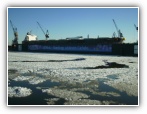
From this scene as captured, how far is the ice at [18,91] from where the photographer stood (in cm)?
402

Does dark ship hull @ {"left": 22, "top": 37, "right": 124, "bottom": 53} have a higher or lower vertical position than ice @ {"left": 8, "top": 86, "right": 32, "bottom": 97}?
higher

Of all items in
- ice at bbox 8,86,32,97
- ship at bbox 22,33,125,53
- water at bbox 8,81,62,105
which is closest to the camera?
water at bbox 8,81,62,105

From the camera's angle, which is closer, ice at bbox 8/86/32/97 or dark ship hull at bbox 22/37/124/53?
ice at bbox 8/86/32/97

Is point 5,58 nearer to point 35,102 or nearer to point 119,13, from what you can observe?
point 35,102

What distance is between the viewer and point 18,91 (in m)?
4.12

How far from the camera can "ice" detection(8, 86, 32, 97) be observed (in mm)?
4016

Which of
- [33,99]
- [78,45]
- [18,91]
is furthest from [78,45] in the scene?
[33,99]

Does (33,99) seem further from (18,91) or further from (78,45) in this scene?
(78,45)

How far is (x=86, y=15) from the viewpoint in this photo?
4.40 meters

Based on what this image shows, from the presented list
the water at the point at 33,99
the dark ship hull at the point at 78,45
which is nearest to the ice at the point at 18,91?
the water at the point at 33,99

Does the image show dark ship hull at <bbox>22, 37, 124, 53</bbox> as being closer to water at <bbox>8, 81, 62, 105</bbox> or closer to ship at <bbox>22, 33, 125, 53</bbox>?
ship at <bbox>22, 33, 125, 53</bbox>

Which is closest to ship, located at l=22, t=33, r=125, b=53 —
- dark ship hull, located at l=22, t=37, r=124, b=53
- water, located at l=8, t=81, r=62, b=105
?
dark ship hull, located at l=22, t=37, r=124, b=53

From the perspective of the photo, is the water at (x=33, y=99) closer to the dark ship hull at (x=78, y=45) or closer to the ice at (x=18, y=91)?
the ice at (x=18, y=91)

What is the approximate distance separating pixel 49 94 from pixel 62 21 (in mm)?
1493
